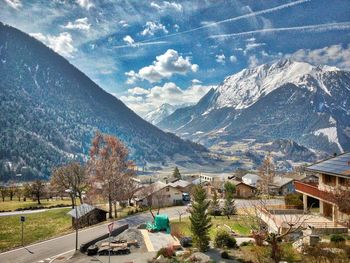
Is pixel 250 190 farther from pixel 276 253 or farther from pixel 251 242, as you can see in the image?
pixel 276 253

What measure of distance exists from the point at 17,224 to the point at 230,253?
47134 millimetres

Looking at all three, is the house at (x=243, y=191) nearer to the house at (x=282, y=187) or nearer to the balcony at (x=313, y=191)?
the house at (x=282, y=187)

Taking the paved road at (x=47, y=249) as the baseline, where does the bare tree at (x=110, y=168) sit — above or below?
above

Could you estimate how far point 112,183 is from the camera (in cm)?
6156

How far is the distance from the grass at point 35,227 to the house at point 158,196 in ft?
56.6

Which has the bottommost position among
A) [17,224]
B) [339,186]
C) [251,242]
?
[17,224]

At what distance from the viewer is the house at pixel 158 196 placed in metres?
79.2

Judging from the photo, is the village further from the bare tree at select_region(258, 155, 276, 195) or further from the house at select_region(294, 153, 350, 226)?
the bare tree at select_region(258, 155, 276, 195)

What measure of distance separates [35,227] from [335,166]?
158 feet

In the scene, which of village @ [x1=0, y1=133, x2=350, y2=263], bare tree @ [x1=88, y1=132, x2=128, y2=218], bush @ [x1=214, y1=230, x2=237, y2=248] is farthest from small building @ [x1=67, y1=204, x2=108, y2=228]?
bush @ [x1=214, y1=230, x2=237, y2=248]

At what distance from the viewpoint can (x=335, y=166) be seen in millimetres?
42906

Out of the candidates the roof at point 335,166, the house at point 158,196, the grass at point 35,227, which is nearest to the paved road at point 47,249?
the grass at point 35,227

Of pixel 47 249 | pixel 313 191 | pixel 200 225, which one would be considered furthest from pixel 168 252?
pixel 313 191

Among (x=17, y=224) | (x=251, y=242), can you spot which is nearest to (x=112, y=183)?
(x=17, y=224)
